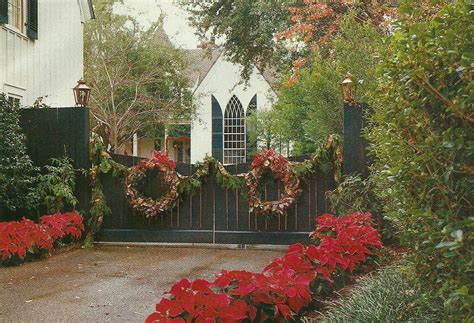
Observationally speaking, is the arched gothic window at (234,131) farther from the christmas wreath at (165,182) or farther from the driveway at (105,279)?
the driveway at (105,279)

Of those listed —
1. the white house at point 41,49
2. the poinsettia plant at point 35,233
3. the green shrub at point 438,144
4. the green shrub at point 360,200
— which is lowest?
the poinsettia plant at point 35,233

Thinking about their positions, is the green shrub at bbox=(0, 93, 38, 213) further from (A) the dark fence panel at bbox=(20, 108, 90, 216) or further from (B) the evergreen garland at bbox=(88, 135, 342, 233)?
(B) the evergreen garland at bbox=(88, 135, 342, 233)

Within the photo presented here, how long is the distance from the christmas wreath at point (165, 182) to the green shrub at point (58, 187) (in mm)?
890

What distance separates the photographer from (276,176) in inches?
313

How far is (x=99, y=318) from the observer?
407cm

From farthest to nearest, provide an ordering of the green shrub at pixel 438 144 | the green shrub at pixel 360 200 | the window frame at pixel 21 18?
the window frame at pixel 21 18, the green shrub at pixel 360 200, the green shrub at pixel 438 144

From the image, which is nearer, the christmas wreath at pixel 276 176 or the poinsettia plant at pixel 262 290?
the poinsettia plant at pixel 262 290

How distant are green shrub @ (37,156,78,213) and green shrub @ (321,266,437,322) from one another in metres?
5.50

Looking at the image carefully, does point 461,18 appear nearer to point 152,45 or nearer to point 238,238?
point 238,238

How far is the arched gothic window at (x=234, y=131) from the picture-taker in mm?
28875

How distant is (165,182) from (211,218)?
948 millimetres

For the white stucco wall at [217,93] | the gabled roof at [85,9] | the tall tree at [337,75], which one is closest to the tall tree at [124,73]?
the white stucco wall at [217,93]

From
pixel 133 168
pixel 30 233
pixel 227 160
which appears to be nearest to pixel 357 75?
pixel 133 168

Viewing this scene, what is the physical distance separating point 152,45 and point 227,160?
8.24m
